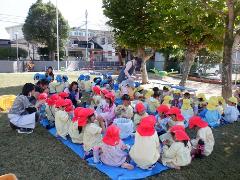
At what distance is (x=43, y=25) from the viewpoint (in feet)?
101

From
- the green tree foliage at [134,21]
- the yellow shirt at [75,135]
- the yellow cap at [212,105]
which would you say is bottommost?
the yellow shirt at [75,135]

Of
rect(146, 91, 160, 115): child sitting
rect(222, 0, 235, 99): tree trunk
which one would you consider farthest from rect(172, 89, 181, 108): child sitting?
rect(222, 0, 235, 99): tree trunk

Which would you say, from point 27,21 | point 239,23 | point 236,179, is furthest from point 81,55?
point 236,179

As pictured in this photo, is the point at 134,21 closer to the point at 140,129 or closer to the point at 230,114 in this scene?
the point at 230,114

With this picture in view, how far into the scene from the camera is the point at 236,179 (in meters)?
4.96

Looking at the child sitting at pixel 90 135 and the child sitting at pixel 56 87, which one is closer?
the child sitting at pixel 90 135

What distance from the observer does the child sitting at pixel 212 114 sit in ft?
25.8

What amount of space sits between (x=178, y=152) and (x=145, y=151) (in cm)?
61

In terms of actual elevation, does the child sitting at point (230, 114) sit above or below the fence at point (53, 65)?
below

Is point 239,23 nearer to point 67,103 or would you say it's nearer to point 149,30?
point 149,30

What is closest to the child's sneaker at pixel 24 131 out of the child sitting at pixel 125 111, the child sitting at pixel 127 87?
the child sitting at pixel 125 111

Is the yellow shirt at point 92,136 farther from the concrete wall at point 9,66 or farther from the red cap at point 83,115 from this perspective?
the concrete wall at point 9,66

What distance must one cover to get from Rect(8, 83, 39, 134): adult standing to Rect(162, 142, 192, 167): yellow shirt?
135 inches

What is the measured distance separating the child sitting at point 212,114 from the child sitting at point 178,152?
2951 mm
